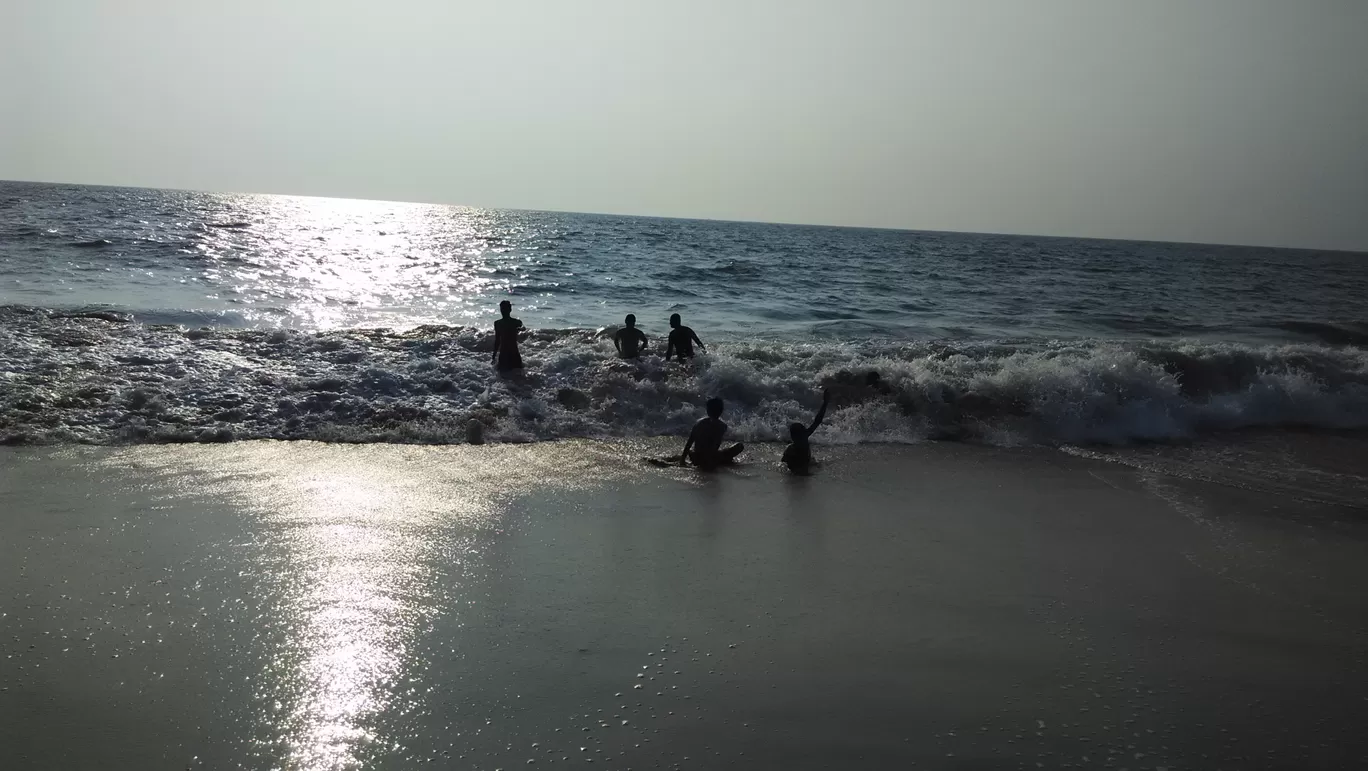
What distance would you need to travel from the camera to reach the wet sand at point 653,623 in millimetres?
3898

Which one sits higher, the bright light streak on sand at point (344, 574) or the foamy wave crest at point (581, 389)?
the foamy wave crest at point (581, 389)

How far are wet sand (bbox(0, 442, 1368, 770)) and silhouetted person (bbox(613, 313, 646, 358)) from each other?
5.08 metres

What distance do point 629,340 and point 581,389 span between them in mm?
1765

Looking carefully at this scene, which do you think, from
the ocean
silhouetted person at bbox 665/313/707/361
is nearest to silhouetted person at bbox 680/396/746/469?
the ocean

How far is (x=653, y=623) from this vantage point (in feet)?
16.6

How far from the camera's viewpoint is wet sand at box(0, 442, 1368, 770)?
390cm

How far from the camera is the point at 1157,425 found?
11.7 meters

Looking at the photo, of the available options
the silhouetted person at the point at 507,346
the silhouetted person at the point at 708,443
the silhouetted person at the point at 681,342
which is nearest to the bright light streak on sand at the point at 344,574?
the silhouetted person at the point at 708,443

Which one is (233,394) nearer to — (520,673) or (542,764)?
(520,673)

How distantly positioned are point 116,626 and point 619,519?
3.43 metres

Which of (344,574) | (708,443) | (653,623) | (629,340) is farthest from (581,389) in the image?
(653,623)

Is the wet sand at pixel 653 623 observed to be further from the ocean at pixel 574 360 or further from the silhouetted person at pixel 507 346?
the silhouetted person at pixel 507 346

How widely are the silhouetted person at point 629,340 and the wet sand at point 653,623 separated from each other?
5079mm

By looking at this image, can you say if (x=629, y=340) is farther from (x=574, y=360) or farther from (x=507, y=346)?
(x=507, y=346)
